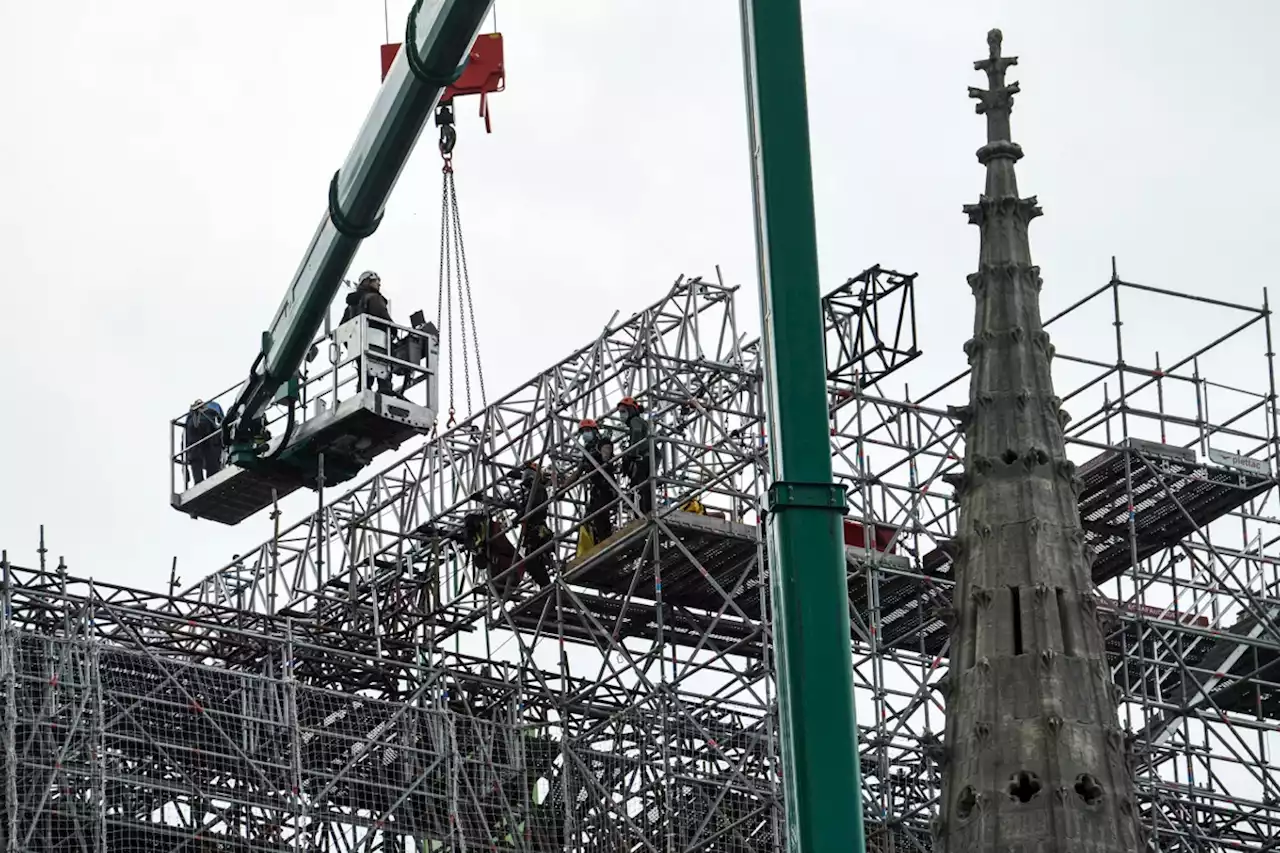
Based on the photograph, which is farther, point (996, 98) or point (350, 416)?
point (350, 416)

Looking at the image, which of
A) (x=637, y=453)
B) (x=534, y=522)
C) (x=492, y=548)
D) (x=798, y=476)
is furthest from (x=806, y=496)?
(x=492, y=548)

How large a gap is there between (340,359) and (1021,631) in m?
29.9

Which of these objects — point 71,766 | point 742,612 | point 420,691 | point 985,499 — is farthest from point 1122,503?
point 985,499

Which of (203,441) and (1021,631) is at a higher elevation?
(203,441)

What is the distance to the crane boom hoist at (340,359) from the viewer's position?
62312 millimetres

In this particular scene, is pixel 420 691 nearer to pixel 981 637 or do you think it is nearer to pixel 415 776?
pixel 415 776

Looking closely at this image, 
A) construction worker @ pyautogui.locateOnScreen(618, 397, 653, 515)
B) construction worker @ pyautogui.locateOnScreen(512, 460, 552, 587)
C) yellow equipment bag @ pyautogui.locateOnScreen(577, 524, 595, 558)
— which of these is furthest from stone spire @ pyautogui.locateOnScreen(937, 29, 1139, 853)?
construction worker @ pyautogui.locateOnScreen(512, 460, 552, 587)

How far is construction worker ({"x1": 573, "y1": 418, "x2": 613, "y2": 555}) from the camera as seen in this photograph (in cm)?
6125

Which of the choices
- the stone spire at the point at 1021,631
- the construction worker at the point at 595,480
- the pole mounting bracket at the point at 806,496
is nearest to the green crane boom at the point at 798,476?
the pole mounting bracket at the point at 806,496

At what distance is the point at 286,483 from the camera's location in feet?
224

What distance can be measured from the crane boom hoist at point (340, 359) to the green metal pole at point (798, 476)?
1991cm

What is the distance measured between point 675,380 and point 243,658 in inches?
345

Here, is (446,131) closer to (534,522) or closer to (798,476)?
(534,522)

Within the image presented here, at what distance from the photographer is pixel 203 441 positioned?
70688 millimetres
